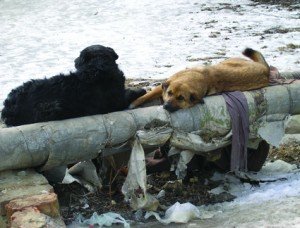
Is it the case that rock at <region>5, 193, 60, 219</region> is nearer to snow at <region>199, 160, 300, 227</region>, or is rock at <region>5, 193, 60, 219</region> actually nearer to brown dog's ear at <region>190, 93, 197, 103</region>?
snow at <region>199, 160, 300, 227</region>

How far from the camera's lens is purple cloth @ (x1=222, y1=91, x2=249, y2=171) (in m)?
4.96

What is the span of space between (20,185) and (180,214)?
133 cm

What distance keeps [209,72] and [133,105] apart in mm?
878

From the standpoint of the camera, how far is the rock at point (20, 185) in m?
3.86

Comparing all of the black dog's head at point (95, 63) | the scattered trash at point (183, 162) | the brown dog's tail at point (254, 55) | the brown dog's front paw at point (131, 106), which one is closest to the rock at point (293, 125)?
the brown dog's tail at point (254, 55)

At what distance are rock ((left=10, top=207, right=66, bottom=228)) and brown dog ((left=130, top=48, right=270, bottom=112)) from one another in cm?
182

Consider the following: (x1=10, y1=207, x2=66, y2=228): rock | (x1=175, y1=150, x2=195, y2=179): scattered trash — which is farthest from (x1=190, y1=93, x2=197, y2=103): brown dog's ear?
(x1=10, y1=207, x2=66, y2=228): rock

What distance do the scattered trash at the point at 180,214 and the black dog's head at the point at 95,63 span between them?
1.33 metres

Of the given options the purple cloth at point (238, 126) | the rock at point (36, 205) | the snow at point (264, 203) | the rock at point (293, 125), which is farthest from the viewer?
the rock at point (293, 125)

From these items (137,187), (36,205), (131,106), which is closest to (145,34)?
(131,106)

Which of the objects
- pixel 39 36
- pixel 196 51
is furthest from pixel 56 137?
pixel 39 36

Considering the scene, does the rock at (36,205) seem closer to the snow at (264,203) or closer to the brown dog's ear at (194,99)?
the snow at (264,203)

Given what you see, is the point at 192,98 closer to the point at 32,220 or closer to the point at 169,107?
the point at 169,107

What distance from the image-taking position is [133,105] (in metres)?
5.21
